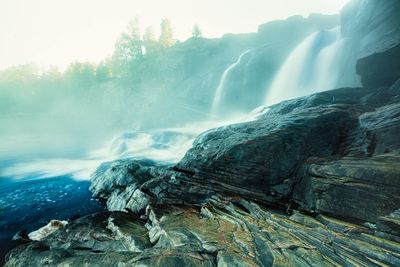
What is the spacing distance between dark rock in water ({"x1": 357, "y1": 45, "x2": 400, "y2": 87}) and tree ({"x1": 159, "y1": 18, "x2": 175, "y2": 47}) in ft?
176

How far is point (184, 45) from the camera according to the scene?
5272 centimetres

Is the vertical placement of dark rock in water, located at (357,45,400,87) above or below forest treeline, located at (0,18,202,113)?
below

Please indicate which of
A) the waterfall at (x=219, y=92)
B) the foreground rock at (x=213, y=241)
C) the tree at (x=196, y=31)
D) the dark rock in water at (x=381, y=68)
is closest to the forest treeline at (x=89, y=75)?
the tree at (x=196, y=31)

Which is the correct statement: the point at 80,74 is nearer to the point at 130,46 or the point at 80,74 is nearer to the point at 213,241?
the point at 130,46

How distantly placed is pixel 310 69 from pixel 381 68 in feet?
46.3

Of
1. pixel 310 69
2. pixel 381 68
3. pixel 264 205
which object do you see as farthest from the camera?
pixel 310 69

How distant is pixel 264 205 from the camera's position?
8109mm

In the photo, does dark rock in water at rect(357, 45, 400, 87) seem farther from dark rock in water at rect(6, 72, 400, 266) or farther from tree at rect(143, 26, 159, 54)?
tree at rect(143, 26, 159, 54)

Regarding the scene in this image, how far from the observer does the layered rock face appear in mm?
4973

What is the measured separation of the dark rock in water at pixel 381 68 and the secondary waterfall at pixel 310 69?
8365 millimetres

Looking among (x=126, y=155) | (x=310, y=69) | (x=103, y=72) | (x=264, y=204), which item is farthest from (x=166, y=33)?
(x=264, y=204)

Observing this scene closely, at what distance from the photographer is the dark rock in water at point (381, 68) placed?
15.7 m

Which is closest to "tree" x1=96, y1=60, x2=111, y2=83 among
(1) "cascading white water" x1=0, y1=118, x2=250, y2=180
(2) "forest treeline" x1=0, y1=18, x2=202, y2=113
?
(2) "forest treeline" x1=0, y1=18, x2=202, y2=113

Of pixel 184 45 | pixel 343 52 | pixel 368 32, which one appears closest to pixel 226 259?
pixel 368 32
